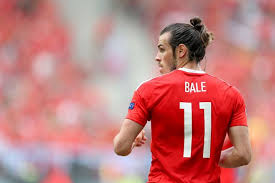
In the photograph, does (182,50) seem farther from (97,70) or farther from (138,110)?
(97,70)

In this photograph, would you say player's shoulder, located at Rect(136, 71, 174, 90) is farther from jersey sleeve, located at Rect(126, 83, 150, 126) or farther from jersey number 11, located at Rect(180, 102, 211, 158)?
jersey number 11, located at Rect(180, 102, 211, 158)

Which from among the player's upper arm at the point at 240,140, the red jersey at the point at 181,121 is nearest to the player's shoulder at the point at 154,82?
the red jersey at the point at 181,121

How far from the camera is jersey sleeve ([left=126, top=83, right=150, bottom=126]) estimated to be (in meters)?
2.43

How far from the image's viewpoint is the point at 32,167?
7.52 metres

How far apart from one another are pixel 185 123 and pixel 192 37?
43 centimetres

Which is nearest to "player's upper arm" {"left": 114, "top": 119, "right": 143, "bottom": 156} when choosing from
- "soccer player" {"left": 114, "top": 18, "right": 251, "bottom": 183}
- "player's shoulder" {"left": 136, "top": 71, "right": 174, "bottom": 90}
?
"soccer player" {"left": 114, "top": 18, "right": 251, "bottom": 183}

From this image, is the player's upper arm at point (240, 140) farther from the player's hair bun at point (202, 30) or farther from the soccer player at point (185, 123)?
the player's hair bun at point (202, 30)

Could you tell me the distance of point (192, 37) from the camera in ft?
8.45

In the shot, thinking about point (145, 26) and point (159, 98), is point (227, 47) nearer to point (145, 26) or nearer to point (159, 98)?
point (145, 26)

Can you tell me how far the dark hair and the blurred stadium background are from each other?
5.17 metres

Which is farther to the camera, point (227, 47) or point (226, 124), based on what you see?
point (227, 47)

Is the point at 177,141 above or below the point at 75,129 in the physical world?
below

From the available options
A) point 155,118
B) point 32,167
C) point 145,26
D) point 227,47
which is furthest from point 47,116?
point 155,118

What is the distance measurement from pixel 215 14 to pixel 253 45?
95 cm
